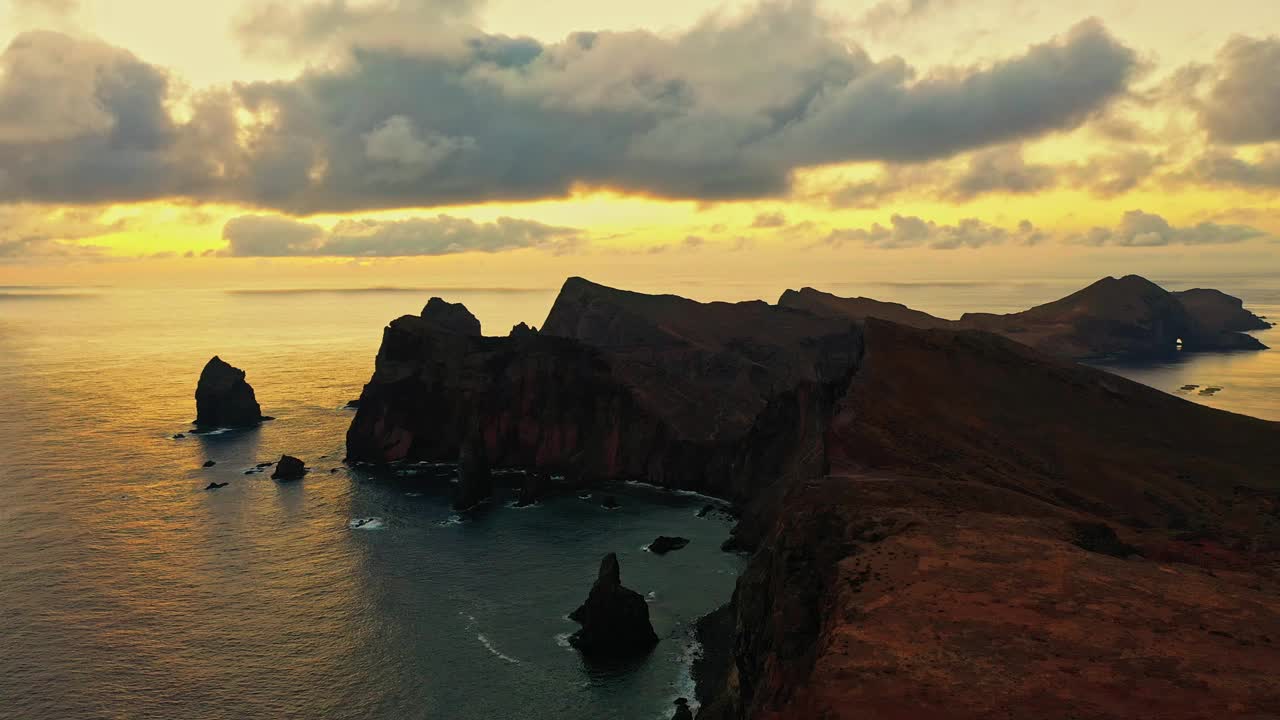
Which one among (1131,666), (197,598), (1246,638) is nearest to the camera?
(1131,666)

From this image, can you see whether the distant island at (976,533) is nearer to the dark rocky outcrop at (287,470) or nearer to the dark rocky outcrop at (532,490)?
the dark rocky outcrop at (532,490)

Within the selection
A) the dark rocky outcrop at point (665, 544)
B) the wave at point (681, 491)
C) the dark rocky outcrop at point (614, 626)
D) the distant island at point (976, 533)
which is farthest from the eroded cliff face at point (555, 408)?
the dark rocky outcrop at point (614, 626)

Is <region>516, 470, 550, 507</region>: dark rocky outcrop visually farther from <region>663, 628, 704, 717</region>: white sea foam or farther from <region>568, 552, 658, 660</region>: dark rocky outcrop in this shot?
<region>663, 628, 704, 717</region>: white sea foam

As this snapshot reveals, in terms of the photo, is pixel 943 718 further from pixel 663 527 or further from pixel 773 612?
pixel 663 527

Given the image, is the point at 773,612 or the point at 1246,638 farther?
the point at 773,612

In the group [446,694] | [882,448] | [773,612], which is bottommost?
[446,694]

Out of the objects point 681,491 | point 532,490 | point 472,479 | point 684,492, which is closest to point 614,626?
point 472,479

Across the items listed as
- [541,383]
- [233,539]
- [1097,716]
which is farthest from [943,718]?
[541,383]
